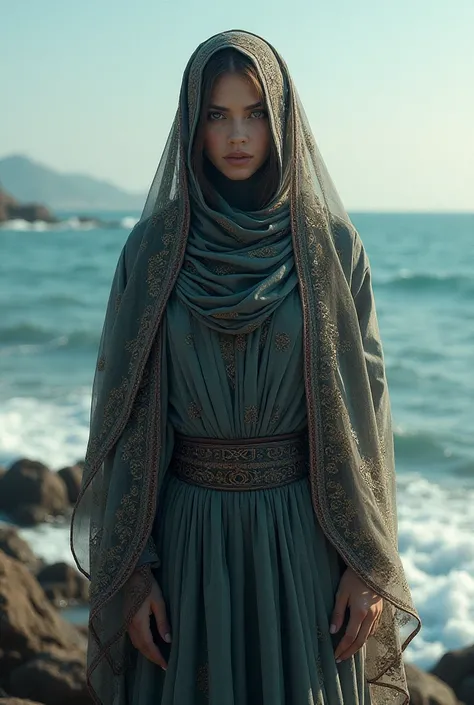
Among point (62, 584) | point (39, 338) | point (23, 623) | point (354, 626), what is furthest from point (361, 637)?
point (39, 338)

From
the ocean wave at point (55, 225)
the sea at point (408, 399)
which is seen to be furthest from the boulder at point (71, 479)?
the ocean wave at point (55, 225)

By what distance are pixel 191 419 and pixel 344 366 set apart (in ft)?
1.08

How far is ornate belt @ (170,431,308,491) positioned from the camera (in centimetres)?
200

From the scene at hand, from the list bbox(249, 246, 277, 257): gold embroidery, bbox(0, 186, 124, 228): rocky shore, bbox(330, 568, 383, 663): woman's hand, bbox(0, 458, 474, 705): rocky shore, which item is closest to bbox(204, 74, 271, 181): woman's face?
bbox(249, 246, 277, 257): gold embroidery

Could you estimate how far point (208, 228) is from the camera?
6.63 feet

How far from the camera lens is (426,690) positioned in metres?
3.58

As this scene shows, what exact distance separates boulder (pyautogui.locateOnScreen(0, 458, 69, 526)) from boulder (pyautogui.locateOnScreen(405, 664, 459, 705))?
3.29 m

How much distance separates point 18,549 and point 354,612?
12.7ft

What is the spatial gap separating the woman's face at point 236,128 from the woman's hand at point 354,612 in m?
0.85

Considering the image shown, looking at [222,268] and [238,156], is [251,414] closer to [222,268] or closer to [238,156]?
[222,268]

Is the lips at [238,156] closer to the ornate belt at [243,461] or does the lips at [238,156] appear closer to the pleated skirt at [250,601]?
the ornate belt at [243,461]

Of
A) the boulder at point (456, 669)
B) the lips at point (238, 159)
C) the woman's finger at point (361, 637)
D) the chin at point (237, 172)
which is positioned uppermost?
the lips at point (238, 159)

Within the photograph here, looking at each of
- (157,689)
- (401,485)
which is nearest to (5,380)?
(401,485)

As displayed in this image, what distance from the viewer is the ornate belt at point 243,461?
2.00 meters
